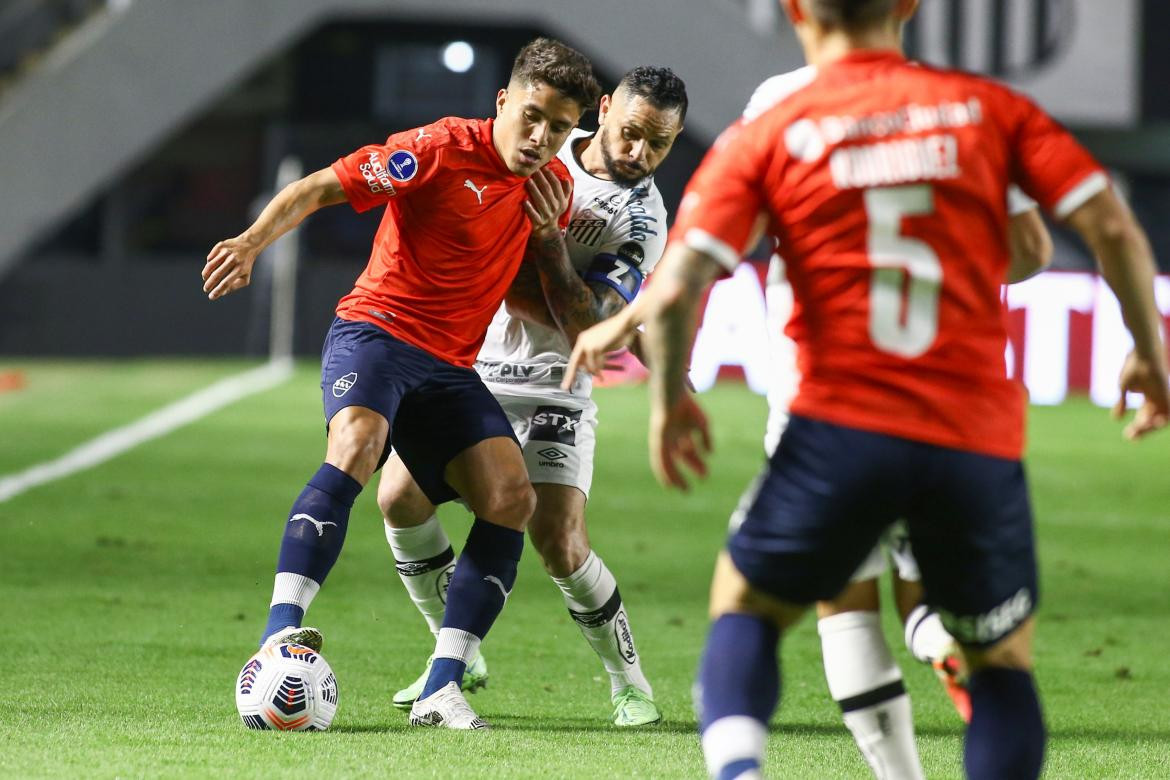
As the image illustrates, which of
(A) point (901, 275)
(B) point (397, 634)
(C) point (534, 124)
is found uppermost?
(A) point (901, 275)

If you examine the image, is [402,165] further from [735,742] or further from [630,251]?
[735,742]

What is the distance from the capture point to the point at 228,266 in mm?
4805

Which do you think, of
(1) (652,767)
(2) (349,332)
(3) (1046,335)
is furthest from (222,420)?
(1) (652,767)

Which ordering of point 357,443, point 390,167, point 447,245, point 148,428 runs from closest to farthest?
Answer: point 357,443 < point 390,167 < point 447,245 < point 148,428

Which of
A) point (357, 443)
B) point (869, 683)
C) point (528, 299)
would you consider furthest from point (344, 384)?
point (869, 683)

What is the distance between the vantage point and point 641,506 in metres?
11.4

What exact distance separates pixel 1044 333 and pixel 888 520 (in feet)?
55.3

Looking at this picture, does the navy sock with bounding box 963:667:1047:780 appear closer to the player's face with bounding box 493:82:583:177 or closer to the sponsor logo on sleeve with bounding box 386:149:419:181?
the player's face with bounding box 493:82:583:177

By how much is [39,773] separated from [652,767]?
60.4 inches

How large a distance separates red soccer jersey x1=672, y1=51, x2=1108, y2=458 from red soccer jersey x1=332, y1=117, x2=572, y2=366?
7.37 ft

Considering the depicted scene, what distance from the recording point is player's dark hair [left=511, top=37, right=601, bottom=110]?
16.7ft

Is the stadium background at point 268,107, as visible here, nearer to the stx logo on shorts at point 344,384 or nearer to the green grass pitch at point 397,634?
the green grass pitch at point 397,634

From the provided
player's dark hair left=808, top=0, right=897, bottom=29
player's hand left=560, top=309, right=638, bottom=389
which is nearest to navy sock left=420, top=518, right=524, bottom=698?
player's hand left=560, top=309, right=638, bottom=389

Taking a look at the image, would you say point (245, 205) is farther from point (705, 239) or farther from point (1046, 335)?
point (705, 239)
